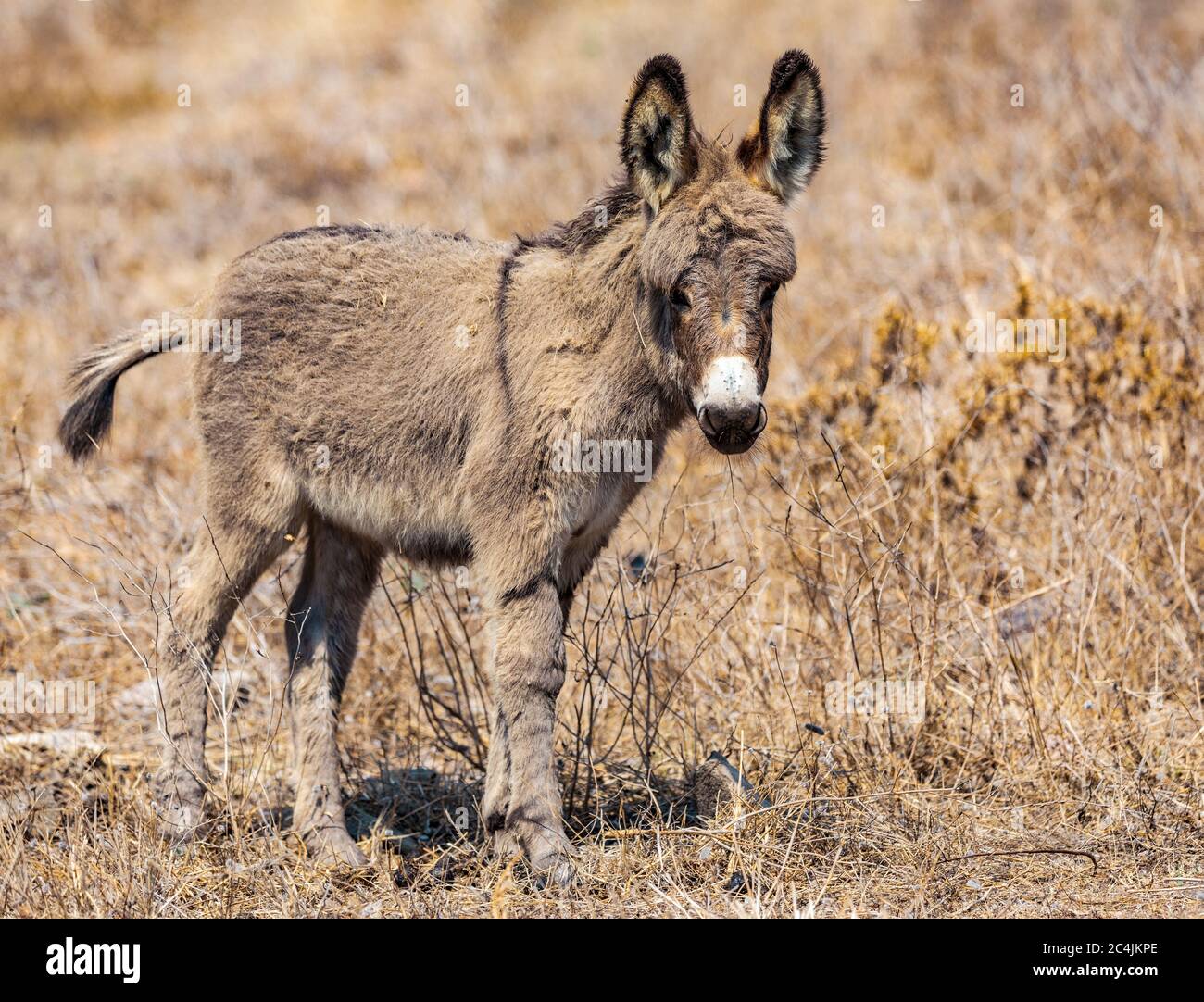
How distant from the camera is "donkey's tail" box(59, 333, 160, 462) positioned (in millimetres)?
5480

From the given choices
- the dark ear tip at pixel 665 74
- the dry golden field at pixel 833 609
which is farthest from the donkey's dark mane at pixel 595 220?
the dry golden field at pixel 833 609

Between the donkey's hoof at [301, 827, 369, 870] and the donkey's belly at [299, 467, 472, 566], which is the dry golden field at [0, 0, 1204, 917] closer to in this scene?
the donkey's hoof at [301, 827, 369, 870]

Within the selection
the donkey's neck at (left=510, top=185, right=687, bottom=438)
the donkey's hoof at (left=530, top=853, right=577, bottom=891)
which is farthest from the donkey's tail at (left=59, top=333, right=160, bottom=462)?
the donkey's hoof at (left=530, top=853, right=577, bottom=891)

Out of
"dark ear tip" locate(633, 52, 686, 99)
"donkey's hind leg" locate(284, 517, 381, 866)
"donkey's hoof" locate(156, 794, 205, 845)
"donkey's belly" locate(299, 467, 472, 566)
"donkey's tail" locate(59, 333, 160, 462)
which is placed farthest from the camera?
"donkey's tail" locate(59, 333, 160, 462)

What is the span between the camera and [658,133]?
4320mm

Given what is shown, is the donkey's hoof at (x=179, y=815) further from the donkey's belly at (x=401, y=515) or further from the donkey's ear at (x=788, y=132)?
the donkey's ear at (x=788, y=132)

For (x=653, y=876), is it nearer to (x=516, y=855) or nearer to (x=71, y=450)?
(x=516, y=855)

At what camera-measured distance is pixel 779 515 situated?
6891 millimetres

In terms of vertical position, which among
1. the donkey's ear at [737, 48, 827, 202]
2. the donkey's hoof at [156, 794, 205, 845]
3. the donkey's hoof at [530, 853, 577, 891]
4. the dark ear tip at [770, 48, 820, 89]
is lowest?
the donkey's hoof at [530, 853, 577, 891]

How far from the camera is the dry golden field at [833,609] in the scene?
4.49 meters

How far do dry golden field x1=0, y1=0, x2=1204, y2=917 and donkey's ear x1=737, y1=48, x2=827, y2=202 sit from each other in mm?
457

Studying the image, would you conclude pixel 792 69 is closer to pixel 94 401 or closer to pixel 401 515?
pixel 401 515

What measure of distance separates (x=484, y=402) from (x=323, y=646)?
1437 mm

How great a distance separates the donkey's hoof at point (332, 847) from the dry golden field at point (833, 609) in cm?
13
